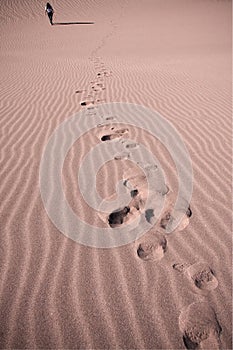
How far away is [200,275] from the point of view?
1.77 m

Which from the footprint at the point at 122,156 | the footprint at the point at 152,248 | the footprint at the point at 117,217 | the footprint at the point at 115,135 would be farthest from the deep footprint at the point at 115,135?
the footprint at the point at 152,248

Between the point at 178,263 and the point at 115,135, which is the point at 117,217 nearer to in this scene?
the point at 178,263

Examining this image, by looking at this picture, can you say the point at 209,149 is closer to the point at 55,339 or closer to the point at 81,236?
the point at 81,236

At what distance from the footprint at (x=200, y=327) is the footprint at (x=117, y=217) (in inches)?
35.9

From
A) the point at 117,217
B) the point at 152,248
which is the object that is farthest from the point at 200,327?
the point at 117,217

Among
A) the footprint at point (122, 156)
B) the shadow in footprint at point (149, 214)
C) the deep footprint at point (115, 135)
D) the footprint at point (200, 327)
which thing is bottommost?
the footprint at point (200, 327)

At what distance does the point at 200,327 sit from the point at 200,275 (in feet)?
1.22

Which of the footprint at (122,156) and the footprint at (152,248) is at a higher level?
the footprint at (122,156)

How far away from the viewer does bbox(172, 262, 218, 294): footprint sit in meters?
1.70

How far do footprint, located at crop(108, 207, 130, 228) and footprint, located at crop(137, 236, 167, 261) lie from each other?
33 cm

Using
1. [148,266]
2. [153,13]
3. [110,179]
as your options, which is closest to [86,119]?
[110,179]

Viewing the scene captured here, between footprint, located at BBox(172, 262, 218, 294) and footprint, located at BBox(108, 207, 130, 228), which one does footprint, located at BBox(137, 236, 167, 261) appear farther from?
footprint, located at BBox(108, 207, 130, 228)

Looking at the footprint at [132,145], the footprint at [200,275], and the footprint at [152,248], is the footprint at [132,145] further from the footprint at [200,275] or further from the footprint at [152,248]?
the footprint at [200,275]

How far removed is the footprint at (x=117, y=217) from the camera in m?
2.24
